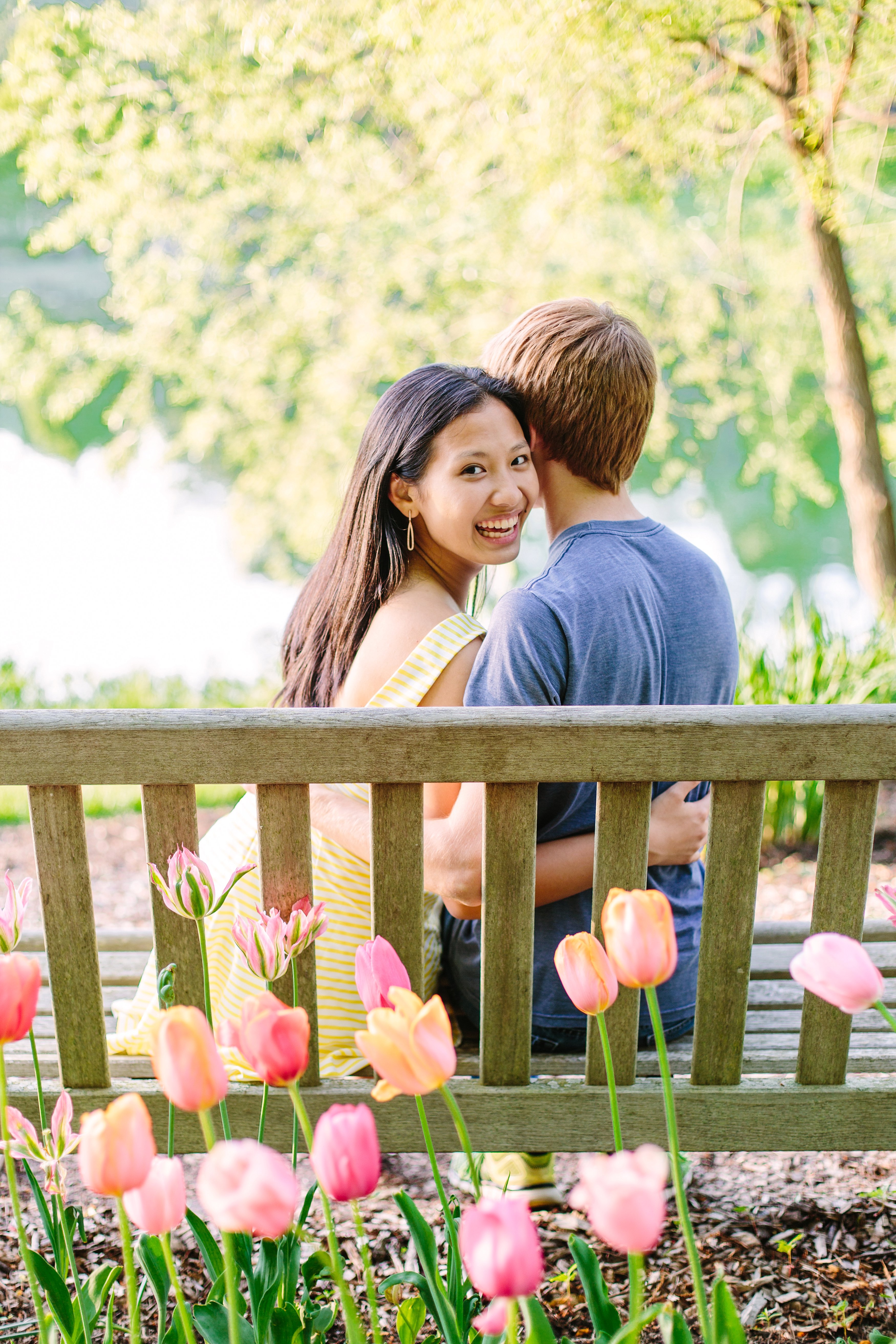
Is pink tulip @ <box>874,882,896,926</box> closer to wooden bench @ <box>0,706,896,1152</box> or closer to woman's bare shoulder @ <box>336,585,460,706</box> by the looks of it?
wooden bench @ <box>0,706,896,1152</box>

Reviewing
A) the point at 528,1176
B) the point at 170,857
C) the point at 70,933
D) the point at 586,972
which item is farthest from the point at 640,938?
the point at 528,1176

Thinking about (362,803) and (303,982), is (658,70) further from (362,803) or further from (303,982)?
(303,982)

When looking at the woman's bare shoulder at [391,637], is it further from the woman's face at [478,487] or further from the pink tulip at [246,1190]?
the pink tulip at [246,1190]

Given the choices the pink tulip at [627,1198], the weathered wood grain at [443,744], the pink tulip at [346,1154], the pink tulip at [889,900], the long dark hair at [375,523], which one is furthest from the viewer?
the long dark hair at [375,523]

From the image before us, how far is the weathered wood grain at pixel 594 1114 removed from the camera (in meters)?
1.58

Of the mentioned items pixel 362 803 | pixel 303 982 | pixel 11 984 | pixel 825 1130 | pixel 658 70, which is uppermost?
pixel 658 70

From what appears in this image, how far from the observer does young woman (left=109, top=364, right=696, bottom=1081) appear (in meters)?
1.77

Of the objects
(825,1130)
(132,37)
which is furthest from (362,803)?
(132,37)

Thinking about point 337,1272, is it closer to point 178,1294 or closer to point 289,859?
point 178,1294

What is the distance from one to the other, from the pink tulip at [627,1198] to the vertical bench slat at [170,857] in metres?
0.80

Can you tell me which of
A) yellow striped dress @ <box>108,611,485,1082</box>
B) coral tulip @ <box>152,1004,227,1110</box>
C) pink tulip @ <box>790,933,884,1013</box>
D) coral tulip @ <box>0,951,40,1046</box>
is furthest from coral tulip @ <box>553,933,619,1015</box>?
yellow striped dress @ <box>108,611,485,1082</box>

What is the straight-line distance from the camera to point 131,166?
6.61 meters

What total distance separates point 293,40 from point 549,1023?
527cm

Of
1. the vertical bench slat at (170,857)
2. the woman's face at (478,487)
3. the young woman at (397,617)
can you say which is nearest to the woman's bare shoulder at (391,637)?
the young woman at (397,617)
